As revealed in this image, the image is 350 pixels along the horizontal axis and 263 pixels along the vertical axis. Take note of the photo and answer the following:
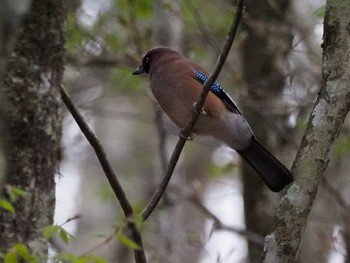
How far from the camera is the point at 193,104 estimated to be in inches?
246

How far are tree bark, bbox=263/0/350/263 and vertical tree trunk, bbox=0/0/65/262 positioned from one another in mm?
1354

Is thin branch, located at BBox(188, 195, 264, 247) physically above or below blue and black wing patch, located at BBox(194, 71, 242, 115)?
below

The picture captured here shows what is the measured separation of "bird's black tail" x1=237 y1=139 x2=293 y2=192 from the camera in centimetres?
554

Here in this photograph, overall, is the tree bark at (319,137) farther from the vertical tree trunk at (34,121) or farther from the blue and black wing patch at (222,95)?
the blue and black wing patch at (222,95)

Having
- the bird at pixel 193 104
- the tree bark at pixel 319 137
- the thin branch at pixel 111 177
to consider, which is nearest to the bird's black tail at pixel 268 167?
the bird at pixel 193 104

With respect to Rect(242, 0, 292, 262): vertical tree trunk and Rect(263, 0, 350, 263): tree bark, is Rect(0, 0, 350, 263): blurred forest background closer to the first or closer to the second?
Rect(242, 0, 292, 262): vertical tree trunk

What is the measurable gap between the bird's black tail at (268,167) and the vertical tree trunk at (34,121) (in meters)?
1.37

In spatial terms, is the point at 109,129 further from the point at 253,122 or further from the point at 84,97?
the point at 253,122

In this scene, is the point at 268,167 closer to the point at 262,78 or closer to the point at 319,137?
the point at 319,137

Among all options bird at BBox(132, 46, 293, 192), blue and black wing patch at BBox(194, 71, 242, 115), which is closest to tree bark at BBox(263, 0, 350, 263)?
bird at BBox(132, 46, 293, 192)

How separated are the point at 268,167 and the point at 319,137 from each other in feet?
5.18

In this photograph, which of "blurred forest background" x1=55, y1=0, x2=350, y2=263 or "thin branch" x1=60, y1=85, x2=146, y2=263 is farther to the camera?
"blurred forest background" x1=55, y1=0, x2=350, y2=263

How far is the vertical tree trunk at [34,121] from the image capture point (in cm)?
474

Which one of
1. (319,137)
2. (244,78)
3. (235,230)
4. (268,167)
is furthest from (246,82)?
(319,137)
